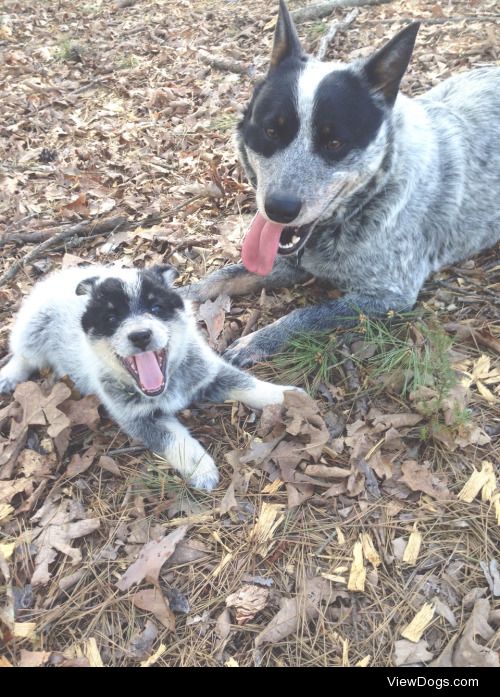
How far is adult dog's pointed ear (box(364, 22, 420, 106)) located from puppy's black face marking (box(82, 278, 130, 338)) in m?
1.88

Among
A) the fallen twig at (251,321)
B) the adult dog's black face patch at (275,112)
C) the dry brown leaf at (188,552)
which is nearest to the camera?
the dry brown leaf at (188,552)

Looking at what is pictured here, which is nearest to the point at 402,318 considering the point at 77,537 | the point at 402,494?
the point at 402,494

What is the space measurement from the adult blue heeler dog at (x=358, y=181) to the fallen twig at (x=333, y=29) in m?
2.29

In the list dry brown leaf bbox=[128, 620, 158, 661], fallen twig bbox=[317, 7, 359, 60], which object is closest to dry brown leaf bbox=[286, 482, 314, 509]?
dry brown leaf bbox=[128, 620, 158, 661]

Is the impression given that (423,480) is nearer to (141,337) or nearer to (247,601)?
(247,601)

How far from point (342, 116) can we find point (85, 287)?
1.74m

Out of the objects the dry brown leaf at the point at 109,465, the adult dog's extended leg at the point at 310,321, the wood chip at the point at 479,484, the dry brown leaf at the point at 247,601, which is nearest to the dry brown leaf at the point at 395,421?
the wood chip at the point at 479,484

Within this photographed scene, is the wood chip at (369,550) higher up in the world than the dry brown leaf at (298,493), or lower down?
lower down

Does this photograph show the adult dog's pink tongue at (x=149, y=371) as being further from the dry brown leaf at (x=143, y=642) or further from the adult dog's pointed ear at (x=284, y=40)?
the adult dog's pointed ear at (x=284, y=40)

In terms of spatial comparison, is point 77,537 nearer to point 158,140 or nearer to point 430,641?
point 430,641

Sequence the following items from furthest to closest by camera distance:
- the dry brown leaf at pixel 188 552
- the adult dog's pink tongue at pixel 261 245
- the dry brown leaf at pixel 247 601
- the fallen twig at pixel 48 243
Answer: the fallen twig at pixel 48 243
the adult dog's pink tongue at pixel 261 245
the dry brown leaf at pixel 188 552
the dry brown leaf at pixel 247 601

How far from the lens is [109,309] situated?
292 centimetres

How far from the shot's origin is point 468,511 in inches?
103

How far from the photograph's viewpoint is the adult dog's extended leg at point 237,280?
4.03m
